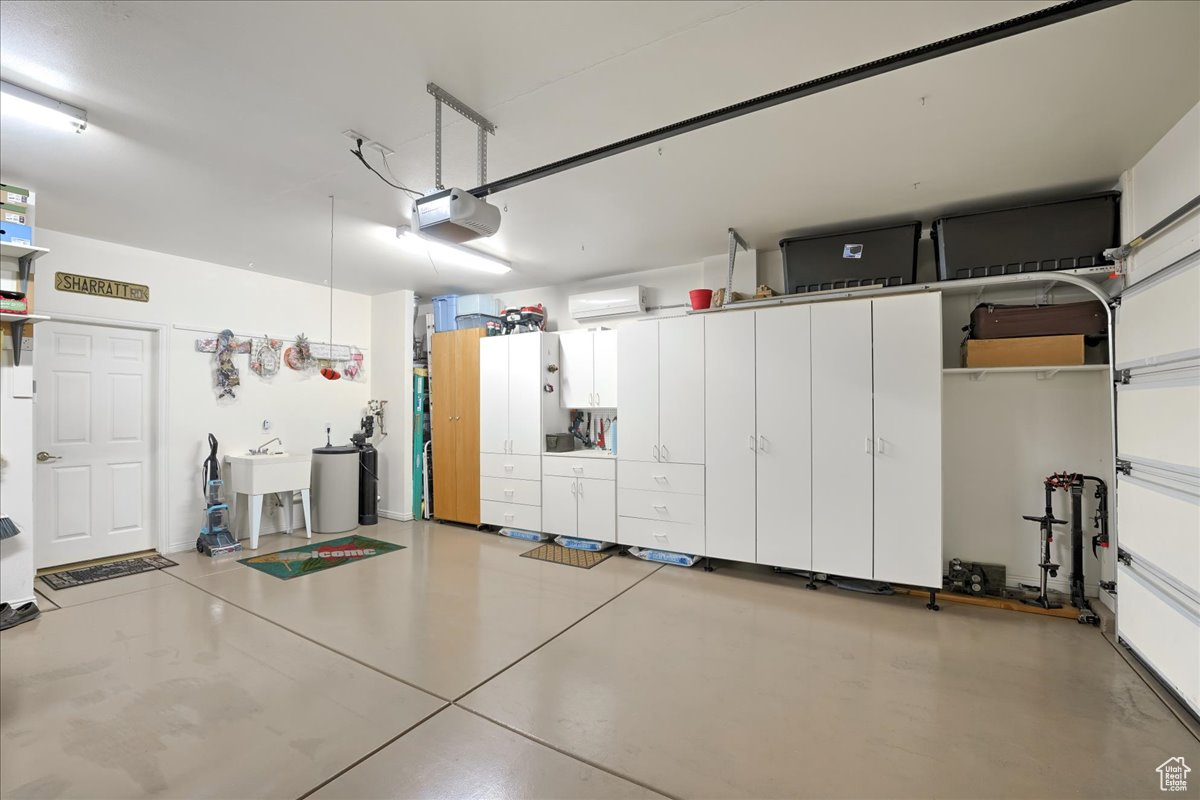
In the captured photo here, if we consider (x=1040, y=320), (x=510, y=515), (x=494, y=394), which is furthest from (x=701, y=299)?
(x=510, y=515)

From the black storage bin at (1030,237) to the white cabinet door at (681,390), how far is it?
6.05 feet

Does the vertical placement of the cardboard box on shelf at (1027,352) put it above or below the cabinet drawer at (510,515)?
above

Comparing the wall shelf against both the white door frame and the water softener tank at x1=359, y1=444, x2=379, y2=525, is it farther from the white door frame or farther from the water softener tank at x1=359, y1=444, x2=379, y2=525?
the water softener tank at x1=359, y1=444, x2=379, y2=525

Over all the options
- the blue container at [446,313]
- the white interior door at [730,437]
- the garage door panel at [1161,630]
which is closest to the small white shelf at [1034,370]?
the garage door panel at [1161,630]

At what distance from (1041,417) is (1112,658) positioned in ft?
5.41

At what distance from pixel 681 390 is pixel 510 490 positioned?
224 centimetres

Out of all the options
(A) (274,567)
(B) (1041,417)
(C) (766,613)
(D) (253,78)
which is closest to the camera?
(D) (253,78)

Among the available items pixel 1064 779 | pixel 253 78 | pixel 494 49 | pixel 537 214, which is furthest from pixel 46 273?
pixel 1064 779

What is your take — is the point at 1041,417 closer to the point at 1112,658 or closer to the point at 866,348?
the point at 866,348

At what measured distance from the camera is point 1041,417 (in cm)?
373

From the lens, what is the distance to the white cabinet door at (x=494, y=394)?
5570mm

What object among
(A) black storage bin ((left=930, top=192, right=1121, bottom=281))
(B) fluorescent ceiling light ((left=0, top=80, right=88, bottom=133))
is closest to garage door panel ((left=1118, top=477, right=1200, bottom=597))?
(A) black storage bin ((left=930, top=192, right=1121, bottom=281))

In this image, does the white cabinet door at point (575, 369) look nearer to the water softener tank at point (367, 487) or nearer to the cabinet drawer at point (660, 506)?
the cabinet drawer at point (660, 506)

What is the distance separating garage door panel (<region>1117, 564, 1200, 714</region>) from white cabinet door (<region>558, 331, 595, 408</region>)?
13.3 ft
